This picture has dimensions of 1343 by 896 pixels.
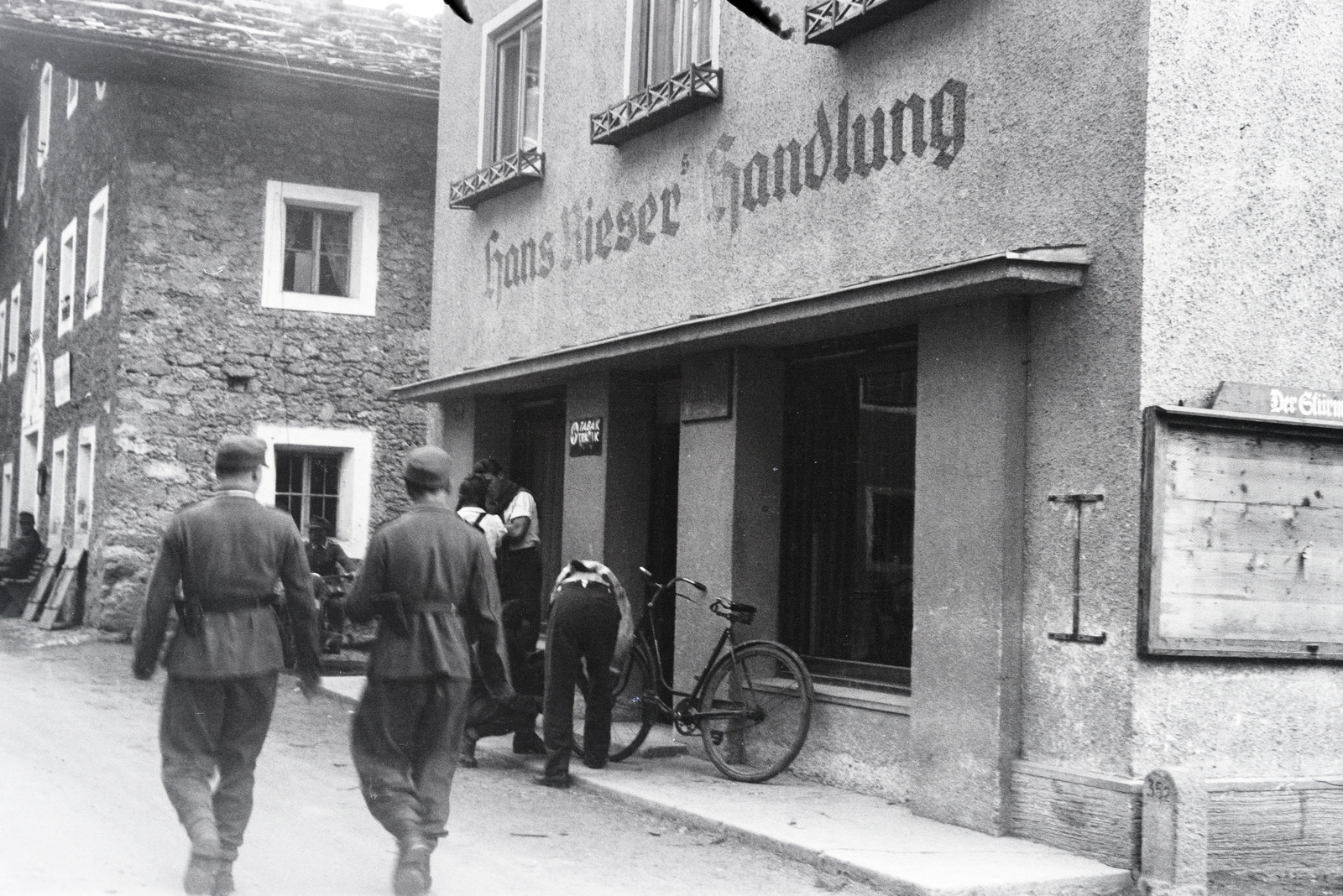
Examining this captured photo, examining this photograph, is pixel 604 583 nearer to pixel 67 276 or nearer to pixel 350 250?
pixel 350 250

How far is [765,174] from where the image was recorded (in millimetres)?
9734

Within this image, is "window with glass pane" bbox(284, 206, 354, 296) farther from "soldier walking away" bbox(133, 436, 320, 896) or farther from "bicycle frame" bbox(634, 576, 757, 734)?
"soldier walking away" bbox(133, 436, 320, 896)

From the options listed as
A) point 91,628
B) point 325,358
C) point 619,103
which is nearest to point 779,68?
point 619,103

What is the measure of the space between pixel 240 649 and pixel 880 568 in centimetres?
398

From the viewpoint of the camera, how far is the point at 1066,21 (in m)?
7.59

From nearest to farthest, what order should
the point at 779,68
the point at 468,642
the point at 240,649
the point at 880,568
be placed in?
the point at 240,649
the point at 468,642
the point at 880,568
the point at 779,68

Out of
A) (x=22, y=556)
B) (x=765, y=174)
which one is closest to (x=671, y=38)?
(x=765, y=174)

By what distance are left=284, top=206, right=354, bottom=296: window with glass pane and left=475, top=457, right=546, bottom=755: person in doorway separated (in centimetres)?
965

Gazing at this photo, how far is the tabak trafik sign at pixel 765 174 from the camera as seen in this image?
8422 mm

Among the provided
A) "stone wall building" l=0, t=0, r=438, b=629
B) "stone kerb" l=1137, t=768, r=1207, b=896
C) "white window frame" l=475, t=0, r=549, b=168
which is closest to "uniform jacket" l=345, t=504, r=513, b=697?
"stone kerb" l=1137, t=768, r=1207, b=896

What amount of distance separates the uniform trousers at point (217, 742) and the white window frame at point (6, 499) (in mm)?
22062

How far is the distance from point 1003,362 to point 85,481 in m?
15.0

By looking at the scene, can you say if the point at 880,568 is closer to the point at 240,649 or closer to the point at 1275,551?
the point at 1275,551

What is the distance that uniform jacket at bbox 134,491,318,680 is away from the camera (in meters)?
6.16
